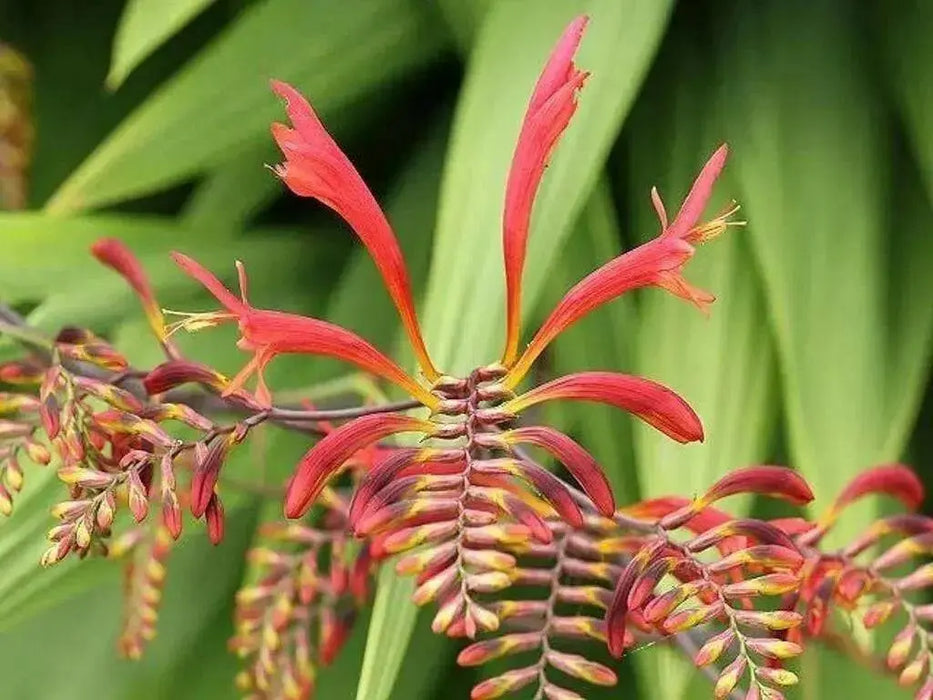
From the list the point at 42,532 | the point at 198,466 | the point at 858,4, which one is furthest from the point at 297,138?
the point at 858,4

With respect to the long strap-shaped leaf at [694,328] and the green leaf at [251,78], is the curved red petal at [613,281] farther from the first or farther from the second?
the green leaf at [251,78]

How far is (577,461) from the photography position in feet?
0.68

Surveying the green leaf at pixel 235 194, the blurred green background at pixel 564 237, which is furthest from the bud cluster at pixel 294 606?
the green leaf at pixel 235 194

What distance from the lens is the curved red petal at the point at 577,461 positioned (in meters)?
0.21

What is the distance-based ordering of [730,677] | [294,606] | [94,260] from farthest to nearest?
1. [94,260]
2. [294,606]
3. [730,677]

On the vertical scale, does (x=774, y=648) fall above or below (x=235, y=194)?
below

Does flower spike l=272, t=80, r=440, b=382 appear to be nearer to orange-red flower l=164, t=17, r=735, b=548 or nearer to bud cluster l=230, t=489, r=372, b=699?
orange-red flower l=164, t=17, r=735, b=548

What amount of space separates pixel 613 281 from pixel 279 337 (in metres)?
0.06

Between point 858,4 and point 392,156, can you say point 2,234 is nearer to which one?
point 392,156

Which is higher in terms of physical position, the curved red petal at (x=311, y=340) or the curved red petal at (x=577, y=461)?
the curved red petal at (x=311, y=340)

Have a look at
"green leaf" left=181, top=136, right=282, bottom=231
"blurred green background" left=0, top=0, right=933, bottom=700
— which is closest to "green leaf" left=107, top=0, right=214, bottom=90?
"blurred green background" left=0, top=0, right=933, bottom=700

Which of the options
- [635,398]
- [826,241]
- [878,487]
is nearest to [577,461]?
[635,398]

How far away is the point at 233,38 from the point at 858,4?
24 centimetres

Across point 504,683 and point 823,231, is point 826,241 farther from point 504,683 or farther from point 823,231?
point 504,683
